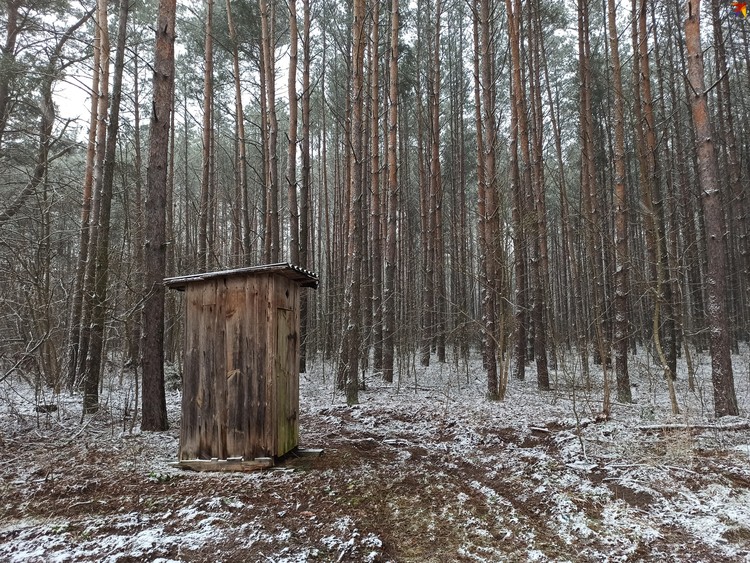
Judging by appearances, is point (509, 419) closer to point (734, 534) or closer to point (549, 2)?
point (734, 534)

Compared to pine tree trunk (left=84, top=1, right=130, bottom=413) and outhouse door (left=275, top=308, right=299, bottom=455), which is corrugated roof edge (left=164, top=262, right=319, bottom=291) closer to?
outhouse door (left=275, top=308, right=299, bottom=455)

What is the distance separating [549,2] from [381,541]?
651 inches

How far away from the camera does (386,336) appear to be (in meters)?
10.9

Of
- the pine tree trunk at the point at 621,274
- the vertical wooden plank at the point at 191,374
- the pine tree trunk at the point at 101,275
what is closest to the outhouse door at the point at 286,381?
the vertical wooden plank at the point at 191,374

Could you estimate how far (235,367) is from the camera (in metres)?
4.46

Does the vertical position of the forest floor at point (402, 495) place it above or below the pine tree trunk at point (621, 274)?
below

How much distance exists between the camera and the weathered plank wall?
435 centimetres

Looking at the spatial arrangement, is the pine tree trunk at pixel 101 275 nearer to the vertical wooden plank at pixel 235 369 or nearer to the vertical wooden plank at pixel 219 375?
the vertical wooden plank at pixel 219 375

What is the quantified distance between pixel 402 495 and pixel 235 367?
210 centimetres

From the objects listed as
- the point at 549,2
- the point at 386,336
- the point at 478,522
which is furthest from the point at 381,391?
the point at 549,2

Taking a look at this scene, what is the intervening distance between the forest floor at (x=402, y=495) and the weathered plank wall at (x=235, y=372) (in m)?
0.36

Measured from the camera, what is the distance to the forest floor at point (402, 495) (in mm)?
2791

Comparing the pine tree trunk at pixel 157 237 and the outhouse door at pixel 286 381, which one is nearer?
the outhouse door at pixel 286 381

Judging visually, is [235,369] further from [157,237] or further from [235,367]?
[157,237]
